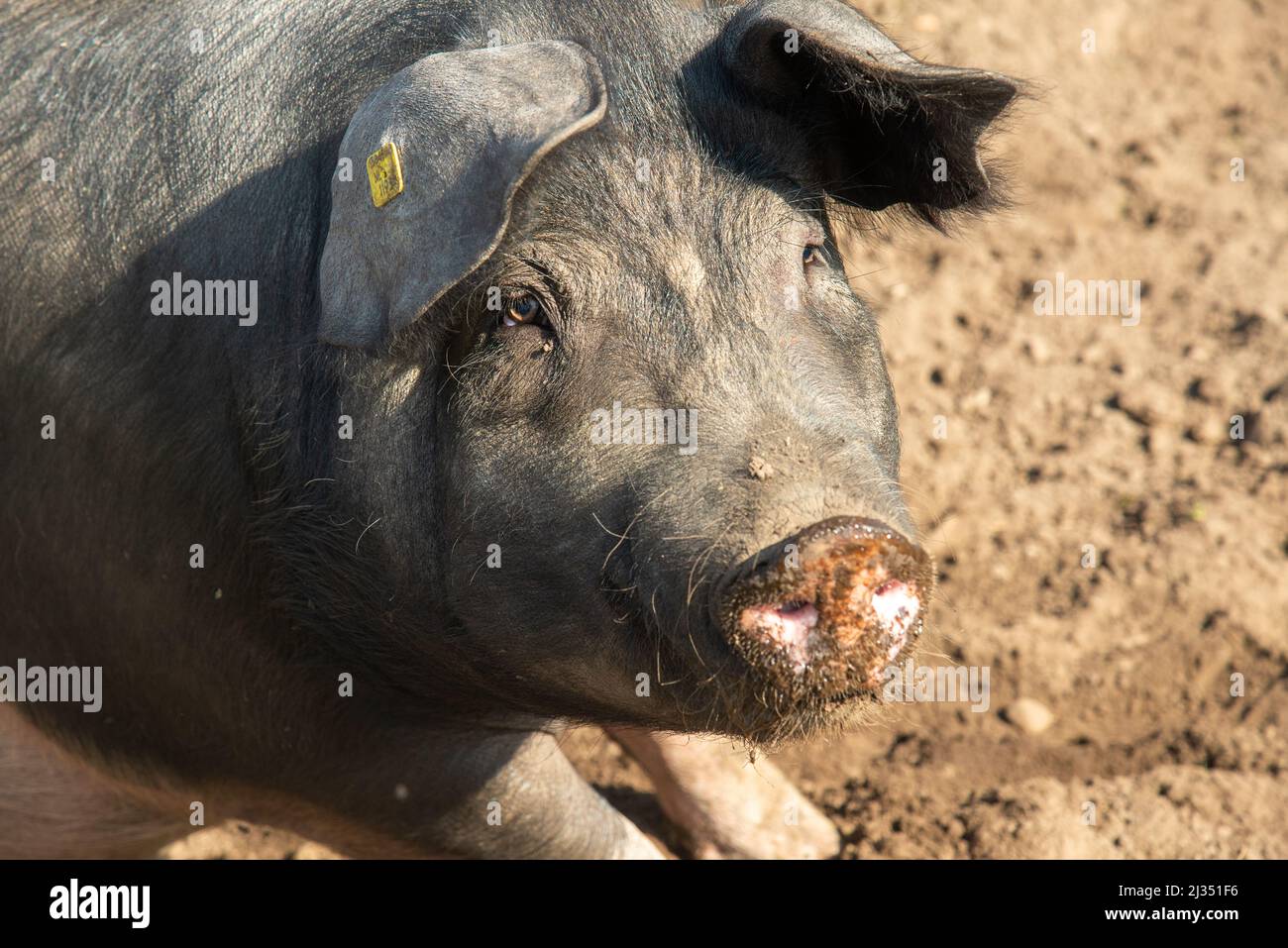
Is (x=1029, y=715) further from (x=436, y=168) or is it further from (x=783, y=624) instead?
(x=436, y=168)

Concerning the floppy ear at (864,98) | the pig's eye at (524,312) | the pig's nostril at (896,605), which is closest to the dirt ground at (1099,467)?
the floppy ear at (864,98)

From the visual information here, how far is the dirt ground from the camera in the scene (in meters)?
5.34

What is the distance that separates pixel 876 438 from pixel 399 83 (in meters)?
1.33

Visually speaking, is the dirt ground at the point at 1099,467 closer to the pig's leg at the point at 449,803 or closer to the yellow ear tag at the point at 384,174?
the pig's leg at the point at 449,803

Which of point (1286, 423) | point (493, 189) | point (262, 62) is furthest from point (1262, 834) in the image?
point (262, 62)

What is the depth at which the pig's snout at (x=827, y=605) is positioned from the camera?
2779mm

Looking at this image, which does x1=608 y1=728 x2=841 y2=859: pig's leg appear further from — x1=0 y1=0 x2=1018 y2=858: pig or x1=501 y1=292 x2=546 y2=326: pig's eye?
x1=501 y1=292 x2=546 y2=326: pig's eye

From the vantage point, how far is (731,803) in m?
5.39

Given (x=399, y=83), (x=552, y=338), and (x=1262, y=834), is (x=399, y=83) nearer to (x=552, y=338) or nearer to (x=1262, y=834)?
(x=552, y=338)

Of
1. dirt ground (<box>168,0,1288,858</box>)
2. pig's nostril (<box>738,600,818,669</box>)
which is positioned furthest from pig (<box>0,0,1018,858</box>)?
dirt ground (<box>168,0,1288,858</box>)

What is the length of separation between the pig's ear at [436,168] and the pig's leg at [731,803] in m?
2.48

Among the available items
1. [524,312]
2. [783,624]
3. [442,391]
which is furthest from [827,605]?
[442,391]

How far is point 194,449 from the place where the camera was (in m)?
3.74
